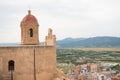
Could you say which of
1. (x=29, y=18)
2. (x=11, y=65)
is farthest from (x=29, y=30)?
(x=11, y=65)

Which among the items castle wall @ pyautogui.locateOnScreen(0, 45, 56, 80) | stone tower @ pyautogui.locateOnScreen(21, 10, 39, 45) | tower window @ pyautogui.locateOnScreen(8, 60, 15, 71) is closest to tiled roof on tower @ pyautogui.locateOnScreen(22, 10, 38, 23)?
stone tower @ pyautogui.locateOnScreen(21, 10, 39, 45)

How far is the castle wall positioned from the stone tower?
1405 mm

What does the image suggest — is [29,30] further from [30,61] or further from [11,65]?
[11,65]

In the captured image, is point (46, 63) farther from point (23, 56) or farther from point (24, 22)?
point (24, 22)

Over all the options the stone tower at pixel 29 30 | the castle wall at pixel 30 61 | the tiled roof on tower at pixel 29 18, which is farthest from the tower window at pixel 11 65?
the tiled roof on tower at pixel 29 18

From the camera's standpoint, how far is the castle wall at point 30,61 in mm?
20562

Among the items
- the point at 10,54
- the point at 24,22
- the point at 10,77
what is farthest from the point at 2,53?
the point at 24,22

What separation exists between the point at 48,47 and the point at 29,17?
9.64 ft

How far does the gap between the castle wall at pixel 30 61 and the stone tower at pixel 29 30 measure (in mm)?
1405

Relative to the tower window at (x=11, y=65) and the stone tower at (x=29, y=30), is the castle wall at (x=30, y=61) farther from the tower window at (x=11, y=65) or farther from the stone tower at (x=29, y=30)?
the stone tower at (x=29, y=30)

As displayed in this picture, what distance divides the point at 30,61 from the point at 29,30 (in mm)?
2688

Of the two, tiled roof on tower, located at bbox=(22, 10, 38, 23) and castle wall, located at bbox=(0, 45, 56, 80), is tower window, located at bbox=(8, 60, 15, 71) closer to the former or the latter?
castle wall, located at bbox=(0, 45, 56, 80)

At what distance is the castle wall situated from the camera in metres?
20.6

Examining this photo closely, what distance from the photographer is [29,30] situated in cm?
2242
